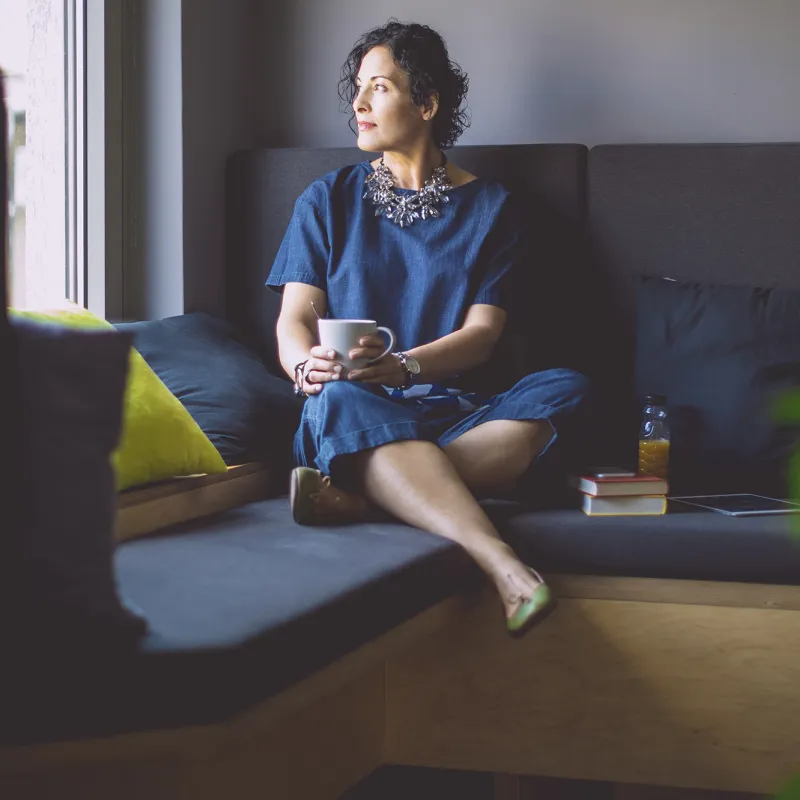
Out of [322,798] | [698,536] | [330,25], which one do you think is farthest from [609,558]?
[330,25]

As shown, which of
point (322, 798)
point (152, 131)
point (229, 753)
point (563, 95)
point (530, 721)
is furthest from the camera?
point (563, 95)

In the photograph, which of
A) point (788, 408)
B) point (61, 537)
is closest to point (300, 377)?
point (61, 537)

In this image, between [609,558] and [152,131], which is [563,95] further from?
[609,558]

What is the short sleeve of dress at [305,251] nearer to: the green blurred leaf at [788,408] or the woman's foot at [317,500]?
Answer: the woman's foot at [317,500]

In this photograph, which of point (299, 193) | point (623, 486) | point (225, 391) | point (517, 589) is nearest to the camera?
point (517, 589)

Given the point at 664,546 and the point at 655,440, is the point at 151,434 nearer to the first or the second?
the point at 664,546

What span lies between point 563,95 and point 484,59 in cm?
23

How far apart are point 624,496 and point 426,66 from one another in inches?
43.3

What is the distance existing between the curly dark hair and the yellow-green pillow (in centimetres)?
94

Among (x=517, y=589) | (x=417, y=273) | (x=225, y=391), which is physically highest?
(x=417, y=273)

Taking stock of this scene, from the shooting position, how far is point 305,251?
7.59ft

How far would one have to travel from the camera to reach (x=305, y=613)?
1229 mm

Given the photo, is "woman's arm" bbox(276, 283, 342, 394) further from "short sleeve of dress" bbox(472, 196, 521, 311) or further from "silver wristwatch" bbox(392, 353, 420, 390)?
"short sleeve of dress" bbox(472, 196, 521, 311)

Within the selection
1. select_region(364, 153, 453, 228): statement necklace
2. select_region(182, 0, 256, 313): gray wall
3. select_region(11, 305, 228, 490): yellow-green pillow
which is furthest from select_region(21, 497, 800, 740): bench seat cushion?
select_region(182, 0, 256, 313): gray wall
